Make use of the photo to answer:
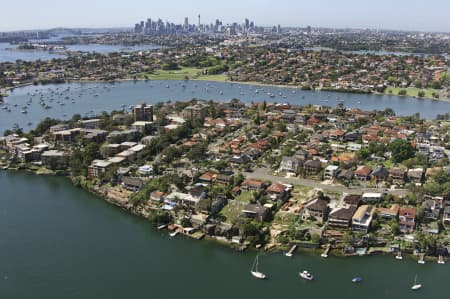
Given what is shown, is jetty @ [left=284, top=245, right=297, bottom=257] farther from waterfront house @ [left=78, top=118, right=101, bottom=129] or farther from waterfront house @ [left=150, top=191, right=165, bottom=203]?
waterfront house @ [left=78, top=118, right=101, bottom=129]

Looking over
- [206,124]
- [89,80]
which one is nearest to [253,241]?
[206,124]

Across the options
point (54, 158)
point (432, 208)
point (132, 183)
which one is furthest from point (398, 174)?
point (54, 158)

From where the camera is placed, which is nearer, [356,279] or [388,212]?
[356,279]

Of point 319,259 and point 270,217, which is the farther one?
point 270,217

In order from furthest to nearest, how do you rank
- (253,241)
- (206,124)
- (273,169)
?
(206,124), (273,169), (253,241)

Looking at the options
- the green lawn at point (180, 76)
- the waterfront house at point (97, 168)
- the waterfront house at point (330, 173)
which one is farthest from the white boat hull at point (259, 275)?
the green lawn at point (180, 76)

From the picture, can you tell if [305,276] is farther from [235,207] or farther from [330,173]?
[330,173]

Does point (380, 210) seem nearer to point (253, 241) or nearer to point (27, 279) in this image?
point (253, 241)
